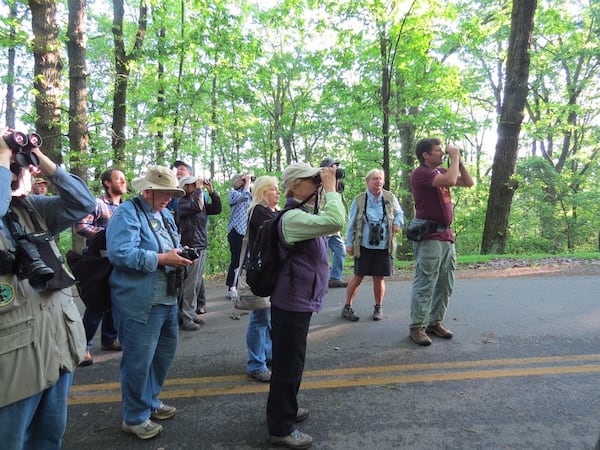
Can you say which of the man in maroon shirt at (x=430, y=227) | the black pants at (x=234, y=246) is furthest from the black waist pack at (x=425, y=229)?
the black pants at (x=234, y=246)

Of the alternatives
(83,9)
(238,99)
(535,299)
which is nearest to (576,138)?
(238,99)

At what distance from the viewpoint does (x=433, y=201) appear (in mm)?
4285

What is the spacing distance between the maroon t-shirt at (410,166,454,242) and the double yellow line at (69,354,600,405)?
141cm

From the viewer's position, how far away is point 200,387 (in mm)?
3396

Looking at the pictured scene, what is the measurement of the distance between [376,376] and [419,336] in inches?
37.6

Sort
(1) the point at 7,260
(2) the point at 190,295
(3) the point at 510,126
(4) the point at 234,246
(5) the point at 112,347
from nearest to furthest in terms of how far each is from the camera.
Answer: (1) the point at 7,260
(5) the point at 112,347
(2) the point at 190,295
(4) the point at 234,246
(3) the point at 510,126

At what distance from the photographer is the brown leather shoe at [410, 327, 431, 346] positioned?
13.8 feet

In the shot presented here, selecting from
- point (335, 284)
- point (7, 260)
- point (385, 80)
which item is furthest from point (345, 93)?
point (7, 260)

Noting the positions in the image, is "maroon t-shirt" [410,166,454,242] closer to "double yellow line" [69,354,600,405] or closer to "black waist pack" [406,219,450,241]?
"black waist pack" [406,219,450,241]

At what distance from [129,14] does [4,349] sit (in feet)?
64.9

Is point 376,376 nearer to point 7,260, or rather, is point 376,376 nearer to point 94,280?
point 94,280

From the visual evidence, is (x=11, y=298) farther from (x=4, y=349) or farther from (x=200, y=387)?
(x=200, y=387)

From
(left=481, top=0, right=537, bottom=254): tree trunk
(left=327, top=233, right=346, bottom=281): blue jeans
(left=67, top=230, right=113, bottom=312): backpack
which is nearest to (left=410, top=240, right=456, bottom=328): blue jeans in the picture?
(left=327, top=233, right=346, bottom=281): blue jeans

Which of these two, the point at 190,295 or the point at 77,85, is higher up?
the point at 77,85
